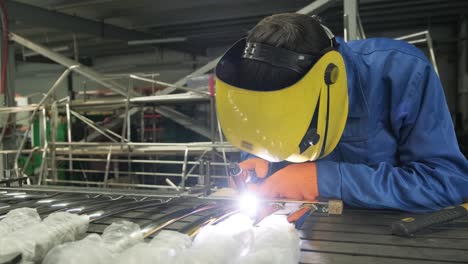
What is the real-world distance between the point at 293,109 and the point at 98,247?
1.78ft

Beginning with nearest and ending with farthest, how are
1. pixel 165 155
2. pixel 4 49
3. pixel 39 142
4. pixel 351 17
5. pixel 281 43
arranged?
pixel 281 43
pixel 351 17
pixel 4 49
pixel 165 155
pixel 39 142

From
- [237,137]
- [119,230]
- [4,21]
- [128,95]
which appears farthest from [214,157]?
[119,230]

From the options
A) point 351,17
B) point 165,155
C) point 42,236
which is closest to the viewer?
point 42,236

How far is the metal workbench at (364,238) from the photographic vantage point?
2.40 ft

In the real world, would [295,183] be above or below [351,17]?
below

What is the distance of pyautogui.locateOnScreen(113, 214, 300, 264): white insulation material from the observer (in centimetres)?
62

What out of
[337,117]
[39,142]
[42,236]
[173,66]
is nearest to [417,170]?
[337,117]

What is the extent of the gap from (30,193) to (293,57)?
1.12 m

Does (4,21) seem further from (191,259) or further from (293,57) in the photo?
(191,259)

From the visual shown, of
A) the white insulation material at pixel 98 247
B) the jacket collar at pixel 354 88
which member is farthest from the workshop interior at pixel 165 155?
the jacket collar at pixel 354 88

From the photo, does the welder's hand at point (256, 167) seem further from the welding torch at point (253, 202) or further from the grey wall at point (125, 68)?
the grey wall at point (125, 68)

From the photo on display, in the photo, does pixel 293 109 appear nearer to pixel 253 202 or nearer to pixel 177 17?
pixel 253 202

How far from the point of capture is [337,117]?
0.98 m

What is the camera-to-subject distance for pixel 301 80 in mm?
909
